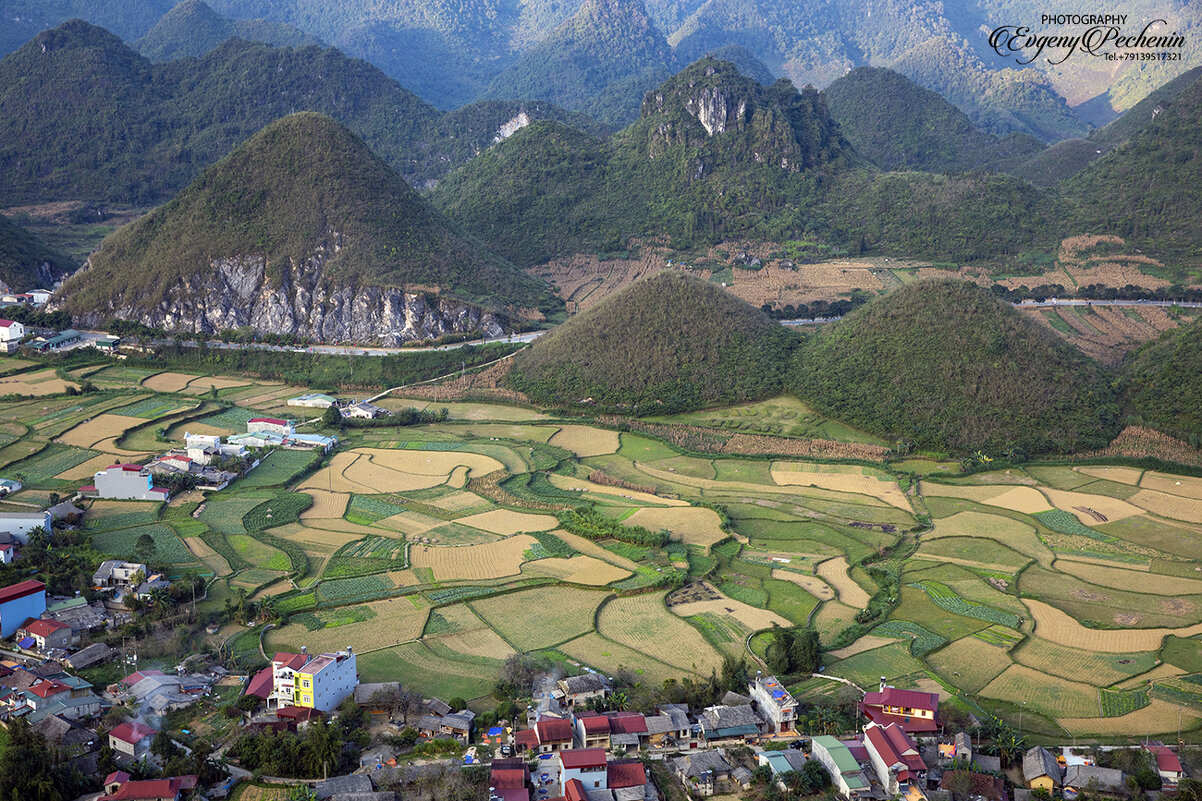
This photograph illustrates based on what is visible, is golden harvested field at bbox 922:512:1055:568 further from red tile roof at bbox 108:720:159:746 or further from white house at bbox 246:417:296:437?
white house at bbox 246:417:296:437

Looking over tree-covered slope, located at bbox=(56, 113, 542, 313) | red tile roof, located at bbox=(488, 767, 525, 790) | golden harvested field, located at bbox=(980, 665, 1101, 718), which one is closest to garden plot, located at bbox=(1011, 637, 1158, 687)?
golden harvested field, located at bbox=(980, 665, 1101, 718)

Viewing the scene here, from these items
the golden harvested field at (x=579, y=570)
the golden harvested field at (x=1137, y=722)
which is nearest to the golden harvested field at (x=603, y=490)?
the golden harvested field at (x=579, y=570)

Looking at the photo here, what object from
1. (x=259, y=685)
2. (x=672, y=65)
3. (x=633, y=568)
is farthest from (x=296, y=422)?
(x=672, y=65)

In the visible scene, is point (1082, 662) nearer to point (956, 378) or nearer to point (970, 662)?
point (970, 662)

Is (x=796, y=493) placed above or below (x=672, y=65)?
below

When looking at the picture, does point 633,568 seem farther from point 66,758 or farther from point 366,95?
point 366,95

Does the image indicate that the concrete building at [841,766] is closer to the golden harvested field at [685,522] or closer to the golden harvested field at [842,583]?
the golden harvested field at [842,583]
